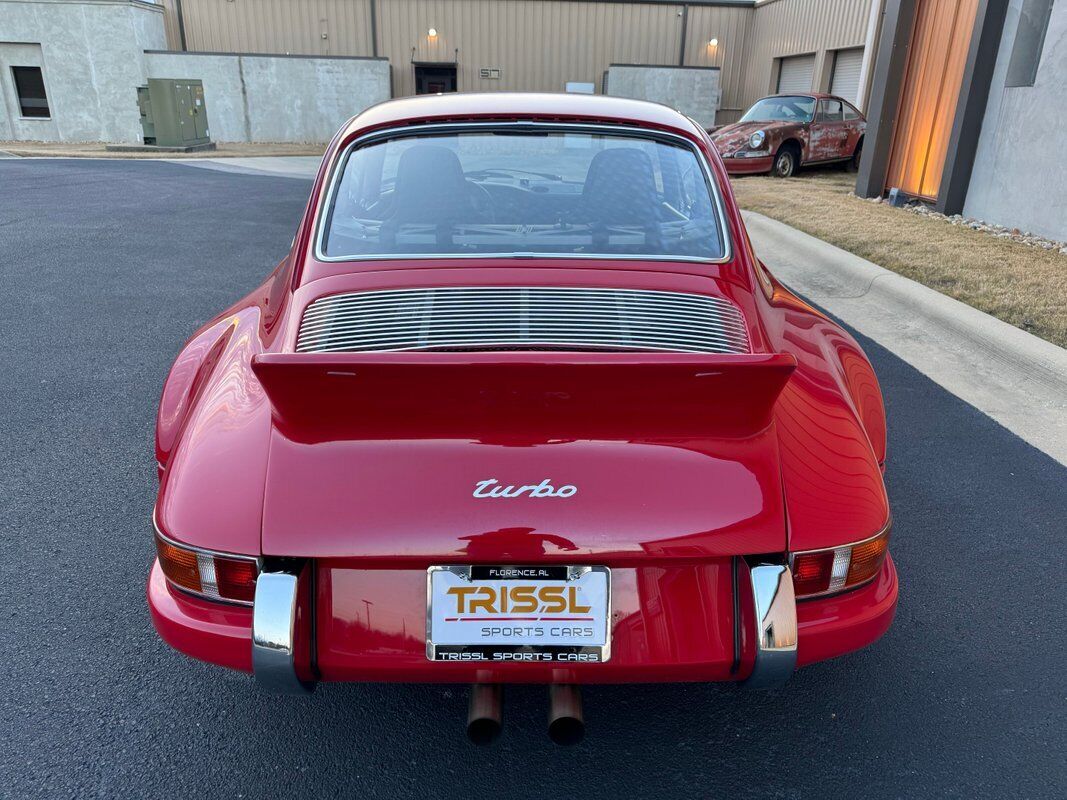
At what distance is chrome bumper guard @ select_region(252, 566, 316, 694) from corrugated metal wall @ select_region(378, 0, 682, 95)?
92.8ft

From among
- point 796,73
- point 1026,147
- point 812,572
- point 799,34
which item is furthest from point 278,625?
point 796,73

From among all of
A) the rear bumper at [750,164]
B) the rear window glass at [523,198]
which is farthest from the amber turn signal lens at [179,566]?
the rear bumper at [750,164]

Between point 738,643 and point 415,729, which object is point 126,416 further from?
point 738,643

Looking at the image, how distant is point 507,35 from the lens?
90.6ft

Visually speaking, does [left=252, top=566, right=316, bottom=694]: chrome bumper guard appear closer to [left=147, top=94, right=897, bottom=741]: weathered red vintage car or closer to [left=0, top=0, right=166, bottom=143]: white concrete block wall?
[left=147, top=94, right=897, bottom=741]: weathered red vintage car

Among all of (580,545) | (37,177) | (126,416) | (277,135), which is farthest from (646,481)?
(277,135)

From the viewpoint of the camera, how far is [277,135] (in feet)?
83.6

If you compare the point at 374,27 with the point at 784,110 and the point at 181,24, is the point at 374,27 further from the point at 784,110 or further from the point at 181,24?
the point at 784,110

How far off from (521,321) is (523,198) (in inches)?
29.9

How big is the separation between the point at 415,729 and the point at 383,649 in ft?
1.83

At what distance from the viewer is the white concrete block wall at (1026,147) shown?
782 centimetres

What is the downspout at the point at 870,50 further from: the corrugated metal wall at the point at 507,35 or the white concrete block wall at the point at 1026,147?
the corrugated metal wall at the point at 507,35

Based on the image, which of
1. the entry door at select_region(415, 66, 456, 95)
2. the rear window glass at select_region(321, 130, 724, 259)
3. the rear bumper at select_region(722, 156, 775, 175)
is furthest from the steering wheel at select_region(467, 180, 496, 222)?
the entry door at select_region(415, 66, 456, 95)

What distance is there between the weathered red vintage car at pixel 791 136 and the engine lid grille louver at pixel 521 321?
1227 centimetres
